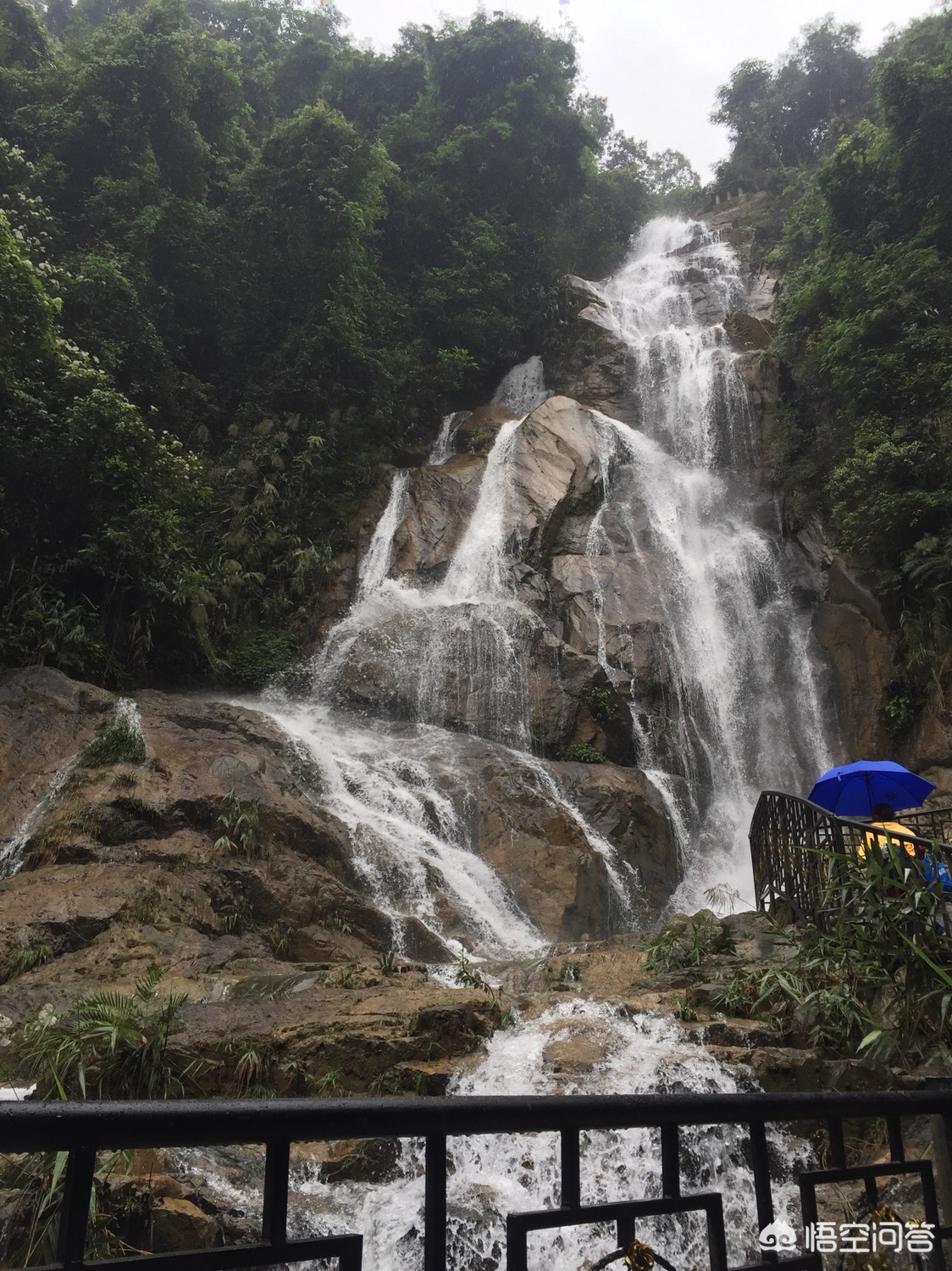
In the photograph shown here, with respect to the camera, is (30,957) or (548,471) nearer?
(30,957)

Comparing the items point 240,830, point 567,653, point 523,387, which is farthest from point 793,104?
point 240,830

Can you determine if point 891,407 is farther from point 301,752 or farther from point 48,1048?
point 48,1048

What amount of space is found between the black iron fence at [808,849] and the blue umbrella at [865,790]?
0.78ft

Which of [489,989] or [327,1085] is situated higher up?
[489,989]

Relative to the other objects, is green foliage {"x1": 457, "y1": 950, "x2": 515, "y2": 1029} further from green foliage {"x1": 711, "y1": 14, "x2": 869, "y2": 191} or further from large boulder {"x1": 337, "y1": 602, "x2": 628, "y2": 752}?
green foliage {"x1": 711, "y1": 14, "x2": 869, "y2": 191}

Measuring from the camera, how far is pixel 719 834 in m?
13.0

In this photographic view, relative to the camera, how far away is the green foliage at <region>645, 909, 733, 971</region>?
6.59 m

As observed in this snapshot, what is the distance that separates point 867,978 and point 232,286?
19799 millimetres

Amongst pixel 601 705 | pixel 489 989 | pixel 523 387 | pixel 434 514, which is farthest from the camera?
pixel 523 387

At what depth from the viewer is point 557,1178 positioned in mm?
→ 4242

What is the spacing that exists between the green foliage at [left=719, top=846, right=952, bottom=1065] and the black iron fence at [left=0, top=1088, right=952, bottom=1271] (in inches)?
111

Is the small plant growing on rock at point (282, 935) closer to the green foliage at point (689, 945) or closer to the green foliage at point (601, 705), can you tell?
the green foliage at point (689, 945)

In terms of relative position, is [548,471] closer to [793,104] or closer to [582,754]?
[582,754]

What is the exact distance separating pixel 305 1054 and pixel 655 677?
34.9 ft
